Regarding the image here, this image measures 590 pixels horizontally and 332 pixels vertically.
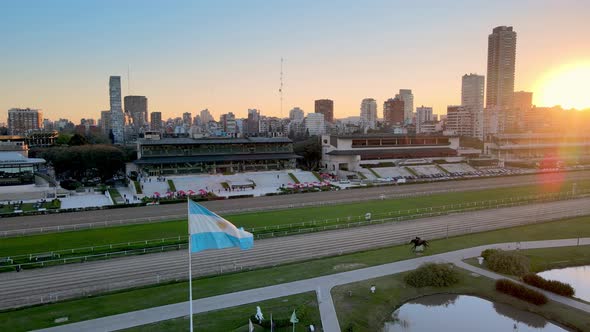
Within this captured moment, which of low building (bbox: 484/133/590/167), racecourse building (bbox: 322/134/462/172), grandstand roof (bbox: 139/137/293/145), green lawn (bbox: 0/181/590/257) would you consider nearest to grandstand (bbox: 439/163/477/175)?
racecourse building (bbox: 322/134/462/172)

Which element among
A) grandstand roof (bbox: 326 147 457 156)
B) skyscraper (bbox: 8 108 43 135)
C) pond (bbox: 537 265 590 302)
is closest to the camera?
pond (bbox: 537 265 590 302)

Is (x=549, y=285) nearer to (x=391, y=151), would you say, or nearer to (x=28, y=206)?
(x=28, y=206)

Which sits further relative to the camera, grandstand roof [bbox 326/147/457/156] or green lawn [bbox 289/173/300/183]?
grandstand roof [bbox 326/147/457/156]

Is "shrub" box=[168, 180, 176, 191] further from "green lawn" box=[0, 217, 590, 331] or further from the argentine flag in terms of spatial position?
the argentine flag

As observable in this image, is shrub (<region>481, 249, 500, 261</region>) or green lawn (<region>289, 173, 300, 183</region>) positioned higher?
green lawn (<region>289, 173, 300, 183</region>)

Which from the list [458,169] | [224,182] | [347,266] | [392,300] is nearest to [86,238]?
[347,266]

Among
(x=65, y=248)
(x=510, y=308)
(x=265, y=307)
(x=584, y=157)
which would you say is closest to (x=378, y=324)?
(x=265, y=307)

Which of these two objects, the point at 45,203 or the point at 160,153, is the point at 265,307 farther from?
the point at 160,153
